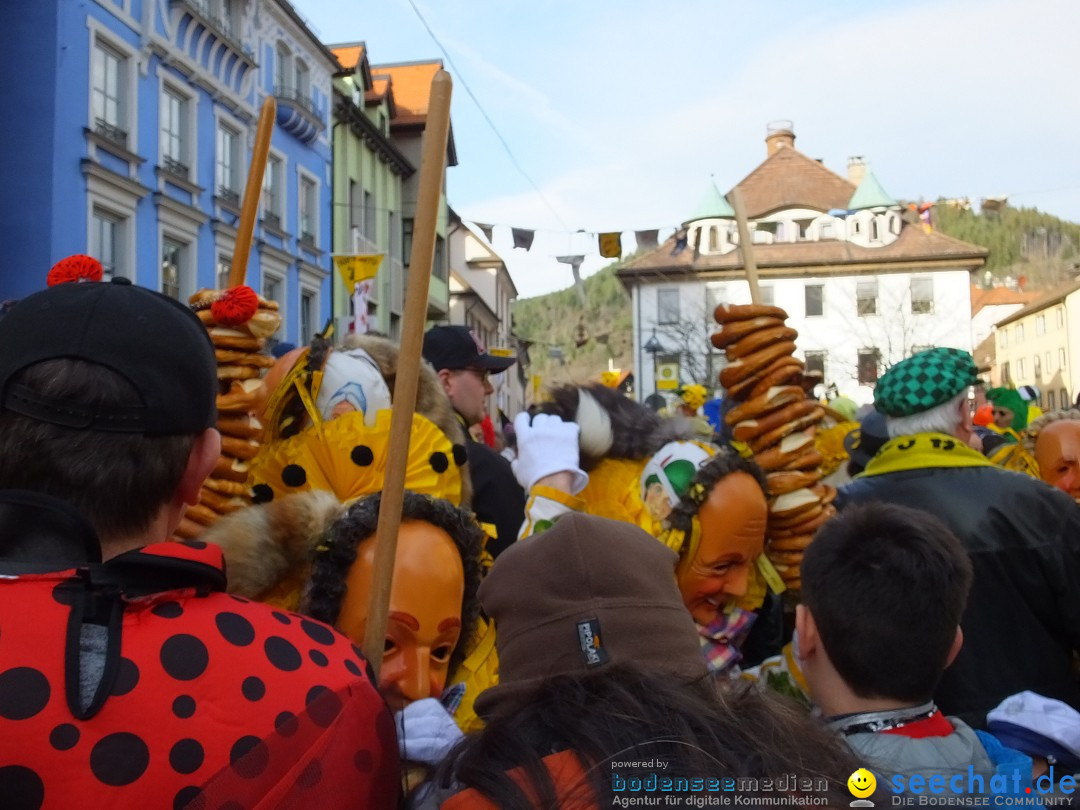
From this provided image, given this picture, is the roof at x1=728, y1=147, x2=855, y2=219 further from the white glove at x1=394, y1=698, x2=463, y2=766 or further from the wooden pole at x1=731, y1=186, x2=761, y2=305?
the white glove at x1=394, y1=698, x2=463, y2=766

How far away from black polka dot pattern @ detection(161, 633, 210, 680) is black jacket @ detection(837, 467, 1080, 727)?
83.1 inches

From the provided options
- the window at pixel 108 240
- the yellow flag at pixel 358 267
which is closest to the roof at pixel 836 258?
the window at pixel 108 240

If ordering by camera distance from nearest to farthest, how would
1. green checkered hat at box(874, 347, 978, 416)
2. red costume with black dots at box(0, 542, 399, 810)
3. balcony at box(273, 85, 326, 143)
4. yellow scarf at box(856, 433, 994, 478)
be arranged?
red costume with black dots at box(0, 542, 399, 810) < yellow scarf at box(856, 433, 994, 478) < green checkered hat at box(874, 347, 978, 416) < balcony at box(273, 85, 326, 143)

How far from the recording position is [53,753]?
960 millimetres

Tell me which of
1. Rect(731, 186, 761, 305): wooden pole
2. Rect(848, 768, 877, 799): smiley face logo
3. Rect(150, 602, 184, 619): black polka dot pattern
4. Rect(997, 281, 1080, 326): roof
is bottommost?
Rect(848, 768, 877, 799): smiley face logo

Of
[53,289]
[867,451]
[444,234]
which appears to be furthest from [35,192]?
[444,234]

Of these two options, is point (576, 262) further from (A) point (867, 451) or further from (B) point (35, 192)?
(A) point (867, 451)

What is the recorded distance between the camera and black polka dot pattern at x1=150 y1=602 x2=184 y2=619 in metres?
1.07

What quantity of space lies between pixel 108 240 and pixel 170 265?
1.66m

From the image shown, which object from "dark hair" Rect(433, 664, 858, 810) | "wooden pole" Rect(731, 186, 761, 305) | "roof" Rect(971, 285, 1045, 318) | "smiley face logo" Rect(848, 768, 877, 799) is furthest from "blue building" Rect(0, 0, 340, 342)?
"roof" Rect(971, 285, 1045, 318)

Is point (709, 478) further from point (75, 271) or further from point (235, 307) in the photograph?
point (75, 271)

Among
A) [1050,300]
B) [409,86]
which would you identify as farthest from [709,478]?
[1050,300]

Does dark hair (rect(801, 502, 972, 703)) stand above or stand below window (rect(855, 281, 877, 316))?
below

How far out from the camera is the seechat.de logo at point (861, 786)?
3.08 ft
